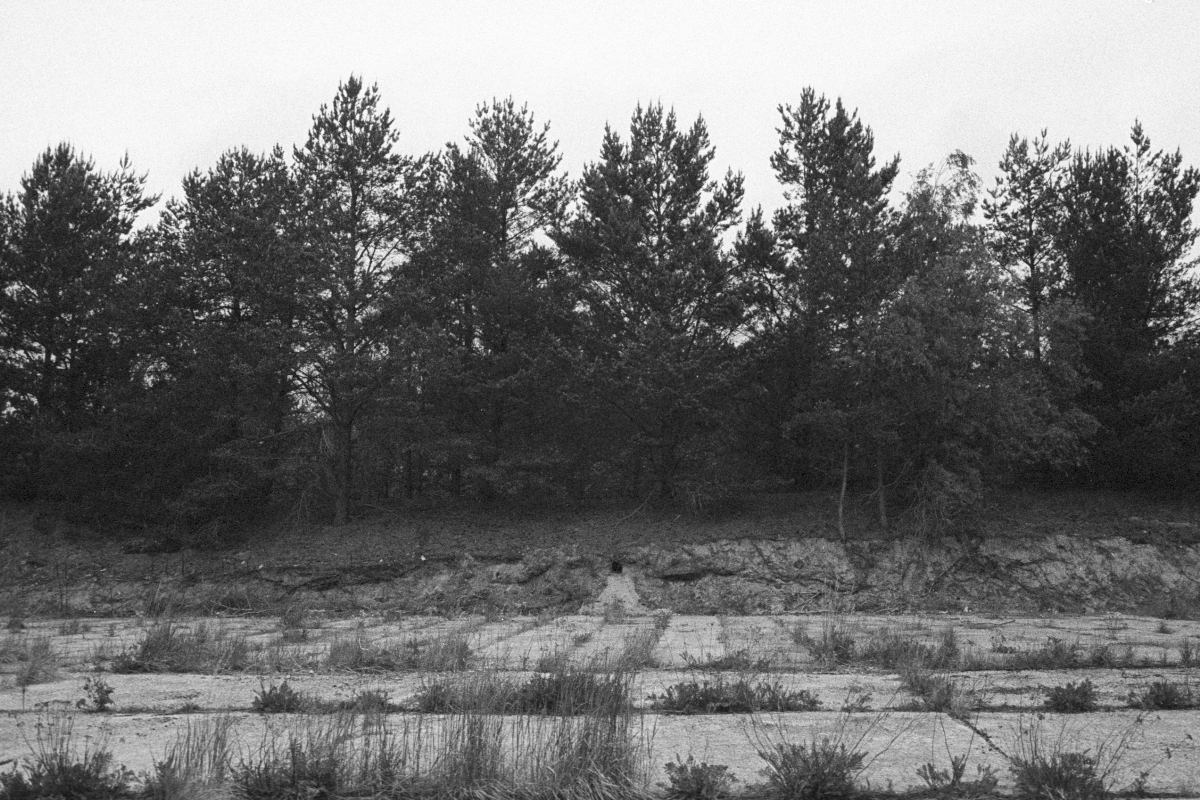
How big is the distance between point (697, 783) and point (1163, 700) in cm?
427

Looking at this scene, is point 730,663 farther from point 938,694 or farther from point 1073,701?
point 1073,701

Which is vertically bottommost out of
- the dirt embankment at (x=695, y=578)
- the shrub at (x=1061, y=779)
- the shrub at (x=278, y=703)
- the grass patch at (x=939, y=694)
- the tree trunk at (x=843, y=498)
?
the dirt embankment at (x=695, y=578)

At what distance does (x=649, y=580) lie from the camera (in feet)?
72.8


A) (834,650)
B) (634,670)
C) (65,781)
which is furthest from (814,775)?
(834,650)

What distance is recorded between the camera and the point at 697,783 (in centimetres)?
389

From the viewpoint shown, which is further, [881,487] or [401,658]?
[881,487]

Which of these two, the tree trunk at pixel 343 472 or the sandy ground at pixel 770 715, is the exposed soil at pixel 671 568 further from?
the sandy ground at pixel 770 715

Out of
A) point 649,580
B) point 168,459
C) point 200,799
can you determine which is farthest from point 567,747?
point 168,459

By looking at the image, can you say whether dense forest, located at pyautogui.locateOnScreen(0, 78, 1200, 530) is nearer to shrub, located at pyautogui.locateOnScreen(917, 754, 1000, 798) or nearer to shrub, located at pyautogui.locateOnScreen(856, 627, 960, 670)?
shrub, located at pyautogui.locateOnScreen(856, 627, 960, 670)

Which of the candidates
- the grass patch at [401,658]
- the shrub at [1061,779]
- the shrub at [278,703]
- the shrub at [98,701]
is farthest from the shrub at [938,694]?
the shrub at [98,701]

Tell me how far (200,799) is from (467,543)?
19756mm

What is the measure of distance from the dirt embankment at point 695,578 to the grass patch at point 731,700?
1536 cm

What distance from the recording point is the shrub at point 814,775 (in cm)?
Answer: 394

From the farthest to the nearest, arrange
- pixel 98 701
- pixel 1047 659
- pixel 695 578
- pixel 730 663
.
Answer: pixel 695 578 → pixel 1047 659 → pixel 730 663 → pixel 98 701
